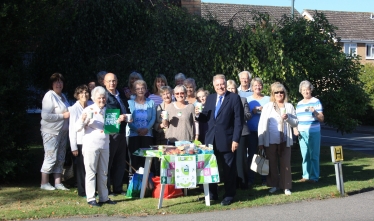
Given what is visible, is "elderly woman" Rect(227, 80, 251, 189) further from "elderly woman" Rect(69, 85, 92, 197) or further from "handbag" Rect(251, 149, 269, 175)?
"elderly woman" Rect(69, 85, 92, 197)

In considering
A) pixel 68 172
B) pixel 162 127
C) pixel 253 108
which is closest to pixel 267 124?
pixel 253 108

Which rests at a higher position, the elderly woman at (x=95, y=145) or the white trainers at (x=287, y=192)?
the elderly woman at (x=95, y=145)

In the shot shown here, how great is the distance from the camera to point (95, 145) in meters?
8.85

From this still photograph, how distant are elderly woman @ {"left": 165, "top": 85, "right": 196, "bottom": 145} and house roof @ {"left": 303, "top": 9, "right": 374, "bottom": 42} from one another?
44570 mm

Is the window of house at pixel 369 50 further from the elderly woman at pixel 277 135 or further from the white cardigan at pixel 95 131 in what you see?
the white cardigan at pixel 95 131

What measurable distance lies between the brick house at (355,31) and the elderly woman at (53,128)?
44301mm

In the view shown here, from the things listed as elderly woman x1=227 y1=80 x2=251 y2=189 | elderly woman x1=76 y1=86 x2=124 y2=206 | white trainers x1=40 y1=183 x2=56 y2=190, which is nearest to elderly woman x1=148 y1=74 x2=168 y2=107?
elderly woman x1=227 y1=80 x2=251 y2=189

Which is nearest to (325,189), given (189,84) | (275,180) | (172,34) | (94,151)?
(275,180)

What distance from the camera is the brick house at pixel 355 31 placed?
52906 mm

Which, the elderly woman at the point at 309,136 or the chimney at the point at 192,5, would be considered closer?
the elderly woman at the point at 309,136

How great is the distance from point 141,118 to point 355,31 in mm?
47357

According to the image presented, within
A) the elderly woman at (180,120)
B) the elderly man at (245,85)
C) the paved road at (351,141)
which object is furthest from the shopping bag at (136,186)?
the paved road at (351,141)

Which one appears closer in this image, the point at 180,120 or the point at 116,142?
the point at 116,142

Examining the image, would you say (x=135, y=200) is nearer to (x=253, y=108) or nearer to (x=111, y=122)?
(x=111, y=122)
